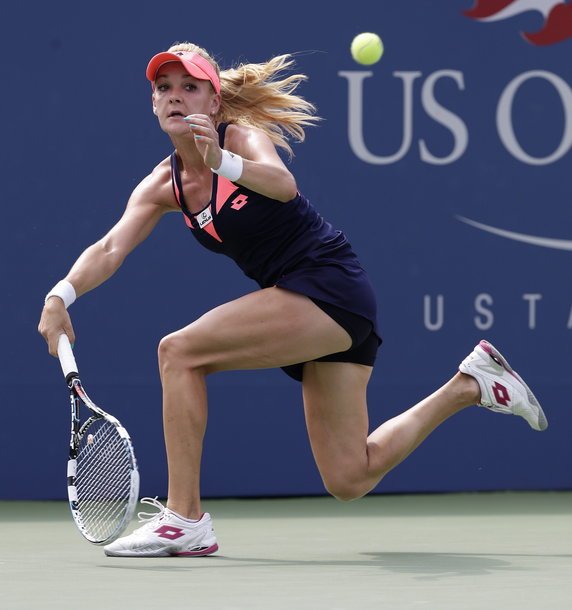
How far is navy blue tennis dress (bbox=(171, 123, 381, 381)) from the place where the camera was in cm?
395

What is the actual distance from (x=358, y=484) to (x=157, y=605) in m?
1.27

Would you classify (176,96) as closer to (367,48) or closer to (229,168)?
(229,168)

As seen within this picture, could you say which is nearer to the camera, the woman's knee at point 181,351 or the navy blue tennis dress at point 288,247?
the woman's knee at point 181,351

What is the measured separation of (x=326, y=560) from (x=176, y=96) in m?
1.26

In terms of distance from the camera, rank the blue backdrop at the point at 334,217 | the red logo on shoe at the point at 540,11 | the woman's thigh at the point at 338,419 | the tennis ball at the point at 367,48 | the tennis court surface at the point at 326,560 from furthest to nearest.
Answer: the red logo on shoe at the point at 540,11, the blue backdrop at the point at 334,217, the tennis ball at the point at 367,48, the woman's thigh at the point at 338,419, the tennis court surface at the point at 326,560

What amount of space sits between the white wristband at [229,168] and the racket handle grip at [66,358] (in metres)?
0.60

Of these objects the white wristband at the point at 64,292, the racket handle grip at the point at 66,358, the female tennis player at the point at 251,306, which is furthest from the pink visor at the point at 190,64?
the racket handle grip at the point at 66,358

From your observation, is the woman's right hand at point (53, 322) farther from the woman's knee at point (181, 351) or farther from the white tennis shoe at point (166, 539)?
the white tennis shoe at point (166, 539)

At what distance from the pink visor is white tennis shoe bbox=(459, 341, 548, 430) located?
108cm

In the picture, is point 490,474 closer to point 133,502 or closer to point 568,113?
point 568,113

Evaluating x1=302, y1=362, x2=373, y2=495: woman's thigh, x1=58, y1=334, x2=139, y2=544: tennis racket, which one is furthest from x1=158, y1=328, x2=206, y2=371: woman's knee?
x1=302, y1=362, x2=373, y2=495: woman's thigh

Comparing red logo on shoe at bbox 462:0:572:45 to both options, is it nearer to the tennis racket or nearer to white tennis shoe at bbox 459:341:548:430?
white tennis shoe at bbox 459:341:548:430

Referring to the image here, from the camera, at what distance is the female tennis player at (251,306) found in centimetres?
383

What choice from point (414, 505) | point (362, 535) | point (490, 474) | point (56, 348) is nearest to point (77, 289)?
point (56, 348)
